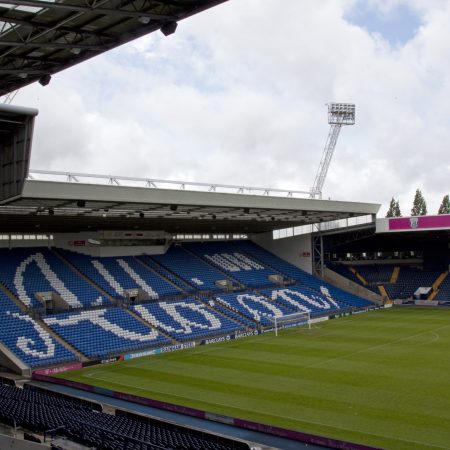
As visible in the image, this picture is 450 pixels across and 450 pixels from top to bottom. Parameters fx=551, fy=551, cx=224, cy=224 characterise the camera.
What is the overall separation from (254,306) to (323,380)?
1911 cm

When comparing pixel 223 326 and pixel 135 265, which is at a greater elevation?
pixel 135 265

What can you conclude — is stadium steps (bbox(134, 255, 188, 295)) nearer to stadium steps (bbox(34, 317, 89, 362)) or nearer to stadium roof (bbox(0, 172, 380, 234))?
stadium roof (bbox(0, 172, 380, 234))

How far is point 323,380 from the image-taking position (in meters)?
25.0

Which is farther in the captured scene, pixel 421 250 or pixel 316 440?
pixel 421 250

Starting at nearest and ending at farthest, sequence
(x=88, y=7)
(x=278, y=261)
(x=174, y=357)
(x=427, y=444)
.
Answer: (x=88, y=7), (x=427, y=444), (x=174, y=357), (x=278, y=261)

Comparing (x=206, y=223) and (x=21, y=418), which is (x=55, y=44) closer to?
(x=21, y=418)

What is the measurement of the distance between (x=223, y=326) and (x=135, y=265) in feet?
34.5

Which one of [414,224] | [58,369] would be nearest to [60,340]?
[58,369]

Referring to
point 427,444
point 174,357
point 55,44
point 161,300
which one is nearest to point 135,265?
point 161,300

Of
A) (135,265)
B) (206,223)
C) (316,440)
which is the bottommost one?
(316,440)

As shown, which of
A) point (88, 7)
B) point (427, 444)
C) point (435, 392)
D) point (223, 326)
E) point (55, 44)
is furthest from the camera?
point (223, 326)

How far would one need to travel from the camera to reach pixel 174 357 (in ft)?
106

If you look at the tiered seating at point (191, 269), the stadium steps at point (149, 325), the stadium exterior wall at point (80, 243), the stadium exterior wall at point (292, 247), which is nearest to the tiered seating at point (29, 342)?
the stadium steps at point (149, 325)

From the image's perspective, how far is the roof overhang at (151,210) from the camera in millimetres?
28484
